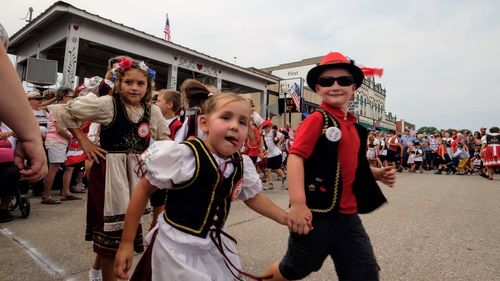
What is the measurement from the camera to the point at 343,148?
2068 millimetres

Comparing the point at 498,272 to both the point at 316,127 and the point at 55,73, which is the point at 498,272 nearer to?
the point at 316,127

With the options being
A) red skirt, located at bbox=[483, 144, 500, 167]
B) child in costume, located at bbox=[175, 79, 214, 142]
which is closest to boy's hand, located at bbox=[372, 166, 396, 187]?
child in costume, located at bbox=[175, 79, 214, 142]

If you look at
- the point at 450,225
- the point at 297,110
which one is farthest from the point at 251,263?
the point at 297,110

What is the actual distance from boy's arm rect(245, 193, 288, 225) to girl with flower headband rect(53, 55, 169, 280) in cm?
95

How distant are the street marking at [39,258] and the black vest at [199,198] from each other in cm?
173


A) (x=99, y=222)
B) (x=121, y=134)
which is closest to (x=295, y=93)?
(x=121, y=134)

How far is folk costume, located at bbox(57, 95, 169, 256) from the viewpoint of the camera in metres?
2.40

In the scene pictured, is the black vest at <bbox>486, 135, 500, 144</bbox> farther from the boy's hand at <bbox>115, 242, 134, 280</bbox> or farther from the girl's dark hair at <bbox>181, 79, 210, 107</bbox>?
the boy's hand at <bbox>115, 242, 134, 280</bbox>

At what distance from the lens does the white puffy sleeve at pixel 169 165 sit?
162cm

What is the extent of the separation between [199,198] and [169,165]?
22 cm

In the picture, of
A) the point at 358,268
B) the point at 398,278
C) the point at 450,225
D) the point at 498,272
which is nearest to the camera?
the point at 358,268

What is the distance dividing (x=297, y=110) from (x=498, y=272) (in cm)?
2535

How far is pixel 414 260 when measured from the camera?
3.32 meters

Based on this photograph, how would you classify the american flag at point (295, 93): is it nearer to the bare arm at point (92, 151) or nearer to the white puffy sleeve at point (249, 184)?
the bare arm at point (92, 151)
